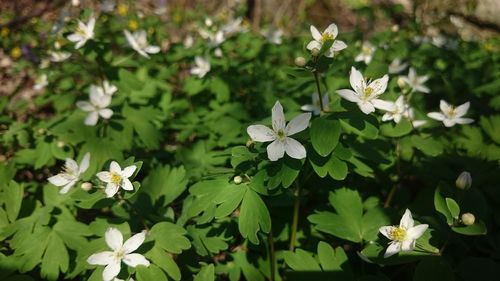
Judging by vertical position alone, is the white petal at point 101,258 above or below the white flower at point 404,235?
below

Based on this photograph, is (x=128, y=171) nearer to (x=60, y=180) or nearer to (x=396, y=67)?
(x=60, y=180)

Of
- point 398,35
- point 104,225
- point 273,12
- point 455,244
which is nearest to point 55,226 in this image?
point 104,225

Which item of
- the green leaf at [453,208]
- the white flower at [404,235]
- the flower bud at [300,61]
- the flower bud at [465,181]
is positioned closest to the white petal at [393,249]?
the white flower at [404,235]

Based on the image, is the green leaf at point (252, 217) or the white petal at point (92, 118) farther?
the white petal at point (92, 118)

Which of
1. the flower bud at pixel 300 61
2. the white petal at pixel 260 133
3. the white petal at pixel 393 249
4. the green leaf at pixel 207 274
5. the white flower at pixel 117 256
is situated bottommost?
the green leaf at pixel 207 274

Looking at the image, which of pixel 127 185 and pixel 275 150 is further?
pixel 127 185

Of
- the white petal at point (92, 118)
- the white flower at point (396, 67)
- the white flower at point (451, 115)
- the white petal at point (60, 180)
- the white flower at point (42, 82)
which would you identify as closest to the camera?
the white petal at point (60, 180)

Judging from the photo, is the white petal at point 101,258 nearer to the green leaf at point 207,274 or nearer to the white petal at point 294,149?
the green leaf at point 207,274

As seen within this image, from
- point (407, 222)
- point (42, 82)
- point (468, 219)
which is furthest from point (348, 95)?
point (42, 82)
